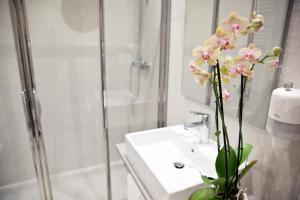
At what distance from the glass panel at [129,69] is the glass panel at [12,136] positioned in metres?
0.81

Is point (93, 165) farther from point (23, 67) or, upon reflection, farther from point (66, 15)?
point (66, 15)

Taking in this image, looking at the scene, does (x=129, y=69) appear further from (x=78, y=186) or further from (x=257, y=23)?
(x=257, y=23)

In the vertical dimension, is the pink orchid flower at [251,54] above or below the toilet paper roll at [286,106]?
above

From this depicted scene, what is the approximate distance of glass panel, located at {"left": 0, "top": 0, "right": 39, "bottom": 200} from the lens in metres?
1.71

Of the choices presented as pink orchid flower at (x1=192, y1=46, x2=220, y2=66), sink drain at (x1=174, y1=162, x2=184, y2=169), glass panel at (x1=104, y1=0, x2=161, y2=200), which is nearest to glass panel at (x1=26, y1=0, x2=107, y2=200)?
glass panel at (x1=104, y1=0, x2=161, y2=200)

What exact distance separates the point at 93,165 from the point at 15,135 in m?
0.82

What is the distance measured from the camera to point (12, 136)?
74.2 inches

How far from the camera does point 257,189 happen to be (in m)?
0.96

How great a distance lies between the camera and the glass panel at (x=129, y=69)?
5.79 feet

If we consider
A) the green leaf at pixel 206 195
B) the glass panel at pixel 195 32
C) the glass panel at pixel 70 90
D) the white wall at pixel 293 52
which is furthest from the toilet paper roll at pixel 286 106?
the glass panel at pixel 70 90

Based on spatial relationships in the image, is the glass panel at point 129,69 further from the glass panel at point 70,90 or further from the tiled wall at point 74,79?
the glass panel at point 70,90

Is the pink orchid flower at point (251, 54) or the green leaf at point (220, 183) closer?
the pink orchid flower at point (251, 54)

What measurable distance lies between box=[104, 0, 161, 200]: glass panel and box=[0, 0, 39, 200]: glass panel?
2.65ft

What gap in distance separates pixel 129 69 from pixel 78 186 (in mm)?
1315
